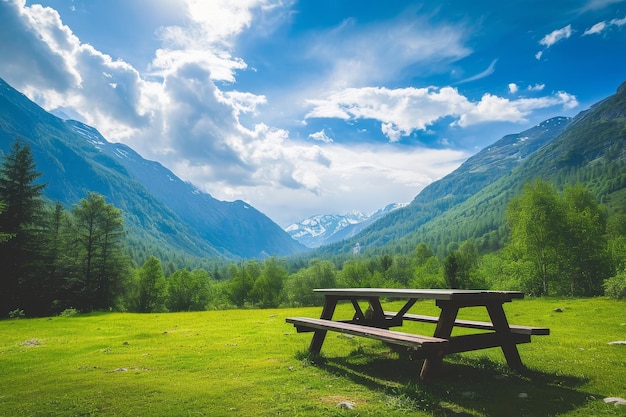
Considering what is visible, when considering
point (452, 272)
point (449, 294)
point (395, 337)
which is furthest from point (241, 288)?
point (449, 294)

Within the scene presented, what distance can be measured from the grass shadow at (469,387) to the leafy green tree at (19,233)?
4823 cm

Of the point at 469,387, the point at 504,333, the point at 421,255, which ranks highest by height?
the point at 421,255

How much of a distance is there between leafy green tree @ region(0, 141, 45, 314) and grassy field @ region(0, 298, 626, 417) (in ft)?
113

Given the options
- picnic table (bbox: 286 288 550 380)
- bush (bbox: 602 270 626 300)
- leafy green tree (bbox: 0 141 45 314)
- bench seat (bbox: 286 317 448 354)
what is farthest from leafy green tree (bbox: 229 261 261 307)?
picnic table (bbox: 286 288 550 380)

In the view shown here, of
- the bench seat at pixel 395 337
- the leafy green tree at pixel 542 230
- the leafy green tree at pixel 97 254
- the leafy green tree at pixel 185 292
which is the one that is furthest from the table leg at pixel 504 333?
the leafy green tree at pixel 185 292

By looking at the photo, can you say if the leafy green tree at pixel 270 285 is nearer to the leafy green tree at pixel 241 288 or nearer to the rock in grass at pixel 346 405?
the leafy green tree at pixel 241 288

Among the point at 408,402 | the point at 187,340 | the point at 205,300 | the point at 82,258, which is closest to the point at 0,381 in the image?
the point at 187,340

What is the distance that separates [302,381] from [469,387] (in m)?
4.20

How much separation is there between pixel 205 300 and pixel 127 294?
22.6 m

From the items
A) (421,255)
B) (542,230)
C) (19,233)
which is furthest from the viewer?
(421,255)

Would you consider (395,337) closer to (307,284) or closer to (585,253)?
(585,253)

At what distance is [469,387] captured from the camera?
8766mm

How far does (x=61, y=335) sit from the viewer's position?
75.2ft

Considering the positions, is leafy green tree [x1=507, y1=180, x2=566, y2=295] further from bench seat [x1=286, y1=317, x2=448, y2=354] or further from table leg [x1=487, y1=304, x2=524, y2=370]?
bench seat [x1=286, y1=317, x2=448, y2=354]
